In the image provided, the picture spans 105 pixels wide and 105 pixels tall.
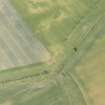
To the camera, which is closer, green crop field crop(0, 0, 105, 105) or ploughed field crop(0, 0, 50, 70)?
green crop field crop(0, 0, 105, 105)

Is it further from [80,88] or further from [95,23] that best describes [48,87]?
[95,23]

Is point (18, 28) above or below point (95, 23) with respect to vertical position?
above

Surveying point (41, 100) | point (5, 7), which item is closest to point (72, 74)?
point (41, 100)

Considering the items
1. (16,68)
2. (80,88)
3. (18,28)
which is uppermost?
(18,28)

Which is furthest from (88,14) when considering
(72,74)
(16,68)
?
(16,68)

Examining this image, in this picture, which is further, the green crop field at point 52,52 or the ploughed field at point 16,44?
the ploughed field at point 16,44

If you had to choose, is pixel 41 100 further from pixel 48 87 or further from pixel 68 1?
pixel 68 1
